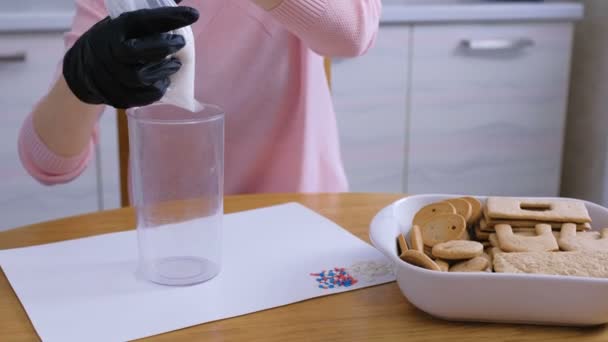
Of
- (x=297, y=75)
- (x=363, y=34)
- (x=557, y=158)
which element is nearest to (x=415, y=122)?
(x=557, y=158)

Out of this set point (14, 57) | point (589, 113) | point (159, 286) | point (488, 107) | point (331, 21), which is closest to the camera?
point (159, 286)

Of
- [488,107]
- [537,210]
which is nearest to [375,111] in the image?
[488,107]

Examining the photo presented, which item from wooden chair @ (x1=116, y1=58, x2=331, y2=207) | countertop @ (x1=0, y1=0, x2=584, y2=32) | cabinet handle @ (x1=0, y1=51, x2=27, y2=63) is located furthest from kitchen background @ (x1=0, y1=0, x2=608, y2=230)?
wooden chair @ (x1=116, y1=58, x2=331, y2=207)

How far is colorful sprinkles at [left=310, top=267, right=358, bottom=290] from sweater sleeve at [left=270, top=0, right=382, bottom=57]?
331mm

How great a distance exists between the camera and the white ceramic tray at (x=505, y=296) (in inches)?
23.2

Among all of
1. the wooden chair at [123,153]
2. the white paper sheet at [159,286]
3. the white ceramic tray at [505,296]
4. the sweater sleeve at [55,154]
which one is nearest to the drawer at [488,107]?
the wooden chair at [123,153]

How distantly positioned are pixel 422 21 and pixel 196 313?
1.57m

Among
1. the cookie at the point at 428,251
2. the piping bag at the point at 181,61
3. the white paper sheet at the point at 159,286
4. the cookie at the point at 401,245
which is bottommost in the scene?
the white paper sheet at the point at 159,286

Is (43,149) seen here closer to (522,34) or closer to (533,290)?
(533,290)

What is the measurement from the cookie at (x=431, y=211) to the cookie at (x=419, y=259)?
9cm

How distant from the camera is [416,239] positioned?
2.23ft

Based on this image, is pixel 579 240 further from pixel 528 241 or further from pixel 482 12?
pixel 482 12

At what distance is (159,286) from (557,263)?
0.35 meters

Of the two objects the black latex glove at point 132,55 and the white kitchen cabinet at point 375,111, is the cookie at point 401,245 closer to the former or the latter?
the black latex glove at point 132,55
